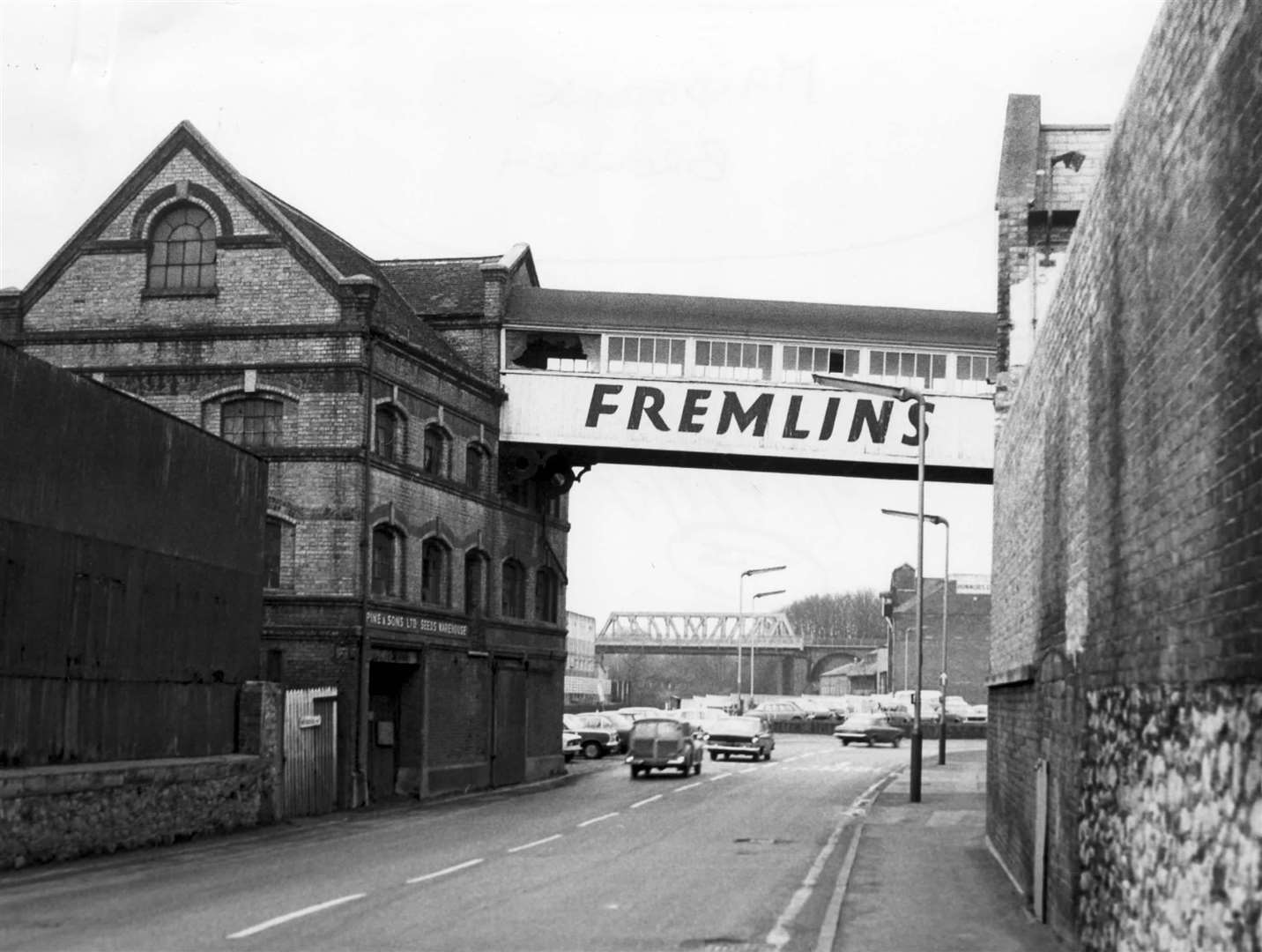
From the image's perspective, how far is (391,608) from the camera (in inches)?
1395

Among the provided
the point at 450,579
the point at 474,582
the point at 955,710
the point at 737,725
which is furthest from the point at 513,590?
the point at 955,710

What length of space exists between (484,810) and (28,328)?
1507cm

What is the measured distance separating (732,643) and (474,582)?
82.3 meters

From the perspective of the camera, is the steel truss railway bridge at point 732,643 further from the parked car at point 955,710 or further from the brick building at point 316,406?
the brick building at point 316,406

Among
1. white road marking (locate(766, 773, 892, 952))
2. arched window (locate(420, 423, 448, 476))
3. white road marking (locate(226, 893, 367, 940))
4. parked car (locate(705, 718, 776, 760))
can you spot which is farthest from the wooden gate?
parked car (locate(705, 718, 776, 760))

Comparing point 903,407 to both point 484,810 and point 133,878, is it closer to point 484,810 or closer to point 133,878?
point 484,810

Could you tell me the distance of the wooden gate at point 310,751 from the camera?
99.5ft

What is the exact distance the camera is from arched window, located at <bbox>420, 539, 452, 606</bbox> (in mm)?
38062

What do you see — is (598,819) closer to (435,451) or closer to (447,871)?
(447,871)

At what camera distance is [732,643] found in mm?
121625

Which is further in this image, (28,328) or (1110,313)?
(28,328)

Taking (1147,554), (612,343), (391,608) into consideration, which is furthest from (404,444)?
(1147,554)

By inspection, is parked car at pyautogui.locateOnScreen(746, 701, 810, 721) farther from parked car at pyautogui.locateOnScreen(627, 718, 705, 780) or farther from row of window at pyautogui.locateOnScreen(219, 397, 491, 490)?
row of window at pyautogui.locateOnScreen(219, 397, 491, 490)

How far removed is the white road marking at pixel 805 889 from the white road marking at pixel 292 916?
4.28 meters
